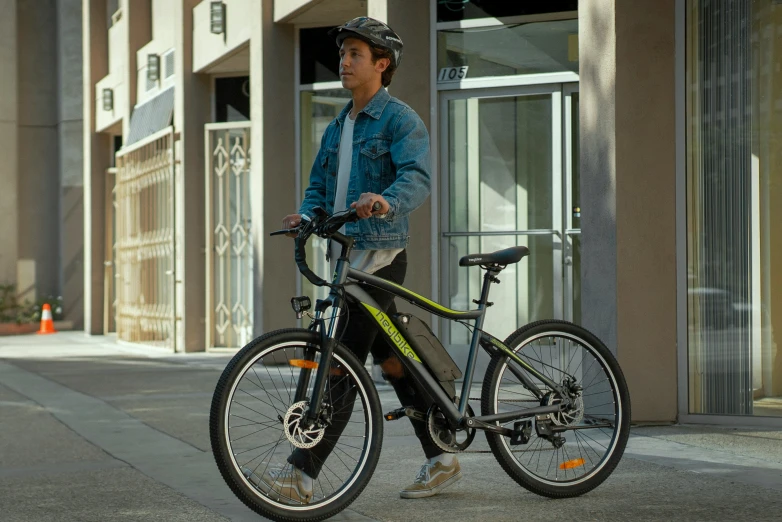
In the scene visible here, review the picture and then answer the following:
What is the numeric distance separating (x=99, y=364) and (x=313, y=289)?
2.61m

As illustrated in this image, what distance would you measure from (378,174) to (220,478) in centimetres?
172

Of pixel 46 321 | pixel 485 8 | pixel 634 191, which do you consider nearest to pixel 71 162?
pixel 46 321

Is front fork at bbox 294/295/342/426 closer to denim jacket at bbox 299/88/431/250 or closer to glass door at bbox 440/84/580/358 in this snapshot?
denim jacket at bbox 299/88/431/250

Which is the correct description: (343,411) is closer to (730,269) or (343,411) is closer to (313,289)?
(730,269)

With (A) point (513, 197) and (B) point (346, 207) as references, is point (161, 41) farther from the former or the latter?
(B) point (346, 207)

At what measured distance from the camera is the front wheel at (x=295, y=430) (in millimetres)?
4344

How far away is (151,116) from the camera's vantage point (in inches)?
659

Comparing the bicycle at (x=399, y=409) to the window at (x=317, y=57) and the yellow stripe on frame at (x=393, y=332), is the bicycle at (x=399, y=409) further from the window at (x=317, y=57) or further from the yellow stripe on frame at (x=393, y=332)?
the window at (x=317, y=57)

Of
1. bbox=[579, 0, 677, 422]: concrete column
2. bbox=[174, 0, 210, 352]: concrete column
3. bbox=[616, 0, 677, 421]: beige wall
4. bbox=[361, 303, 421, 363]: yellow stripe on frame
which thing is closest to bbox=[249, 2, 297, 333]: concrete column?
bbox=[174, 0, 210, 352]: concrete column

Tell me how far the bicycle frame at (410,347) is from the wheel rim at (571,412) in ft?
0.17

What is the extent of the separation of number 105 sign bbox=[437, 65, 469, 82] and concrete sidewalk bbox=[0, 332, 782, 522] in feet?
8.18

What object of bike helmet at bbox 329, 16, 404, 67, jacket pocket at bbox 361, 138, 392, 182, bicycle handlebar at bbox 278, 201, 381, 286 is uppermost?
bike helmet at bbox 329, 16, 404, 67

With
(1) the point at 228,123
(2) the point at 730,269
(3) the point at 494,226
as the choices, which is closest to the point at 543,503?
(2) the point at 730,269

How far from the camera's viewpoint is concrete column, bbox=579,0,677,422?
23.0ft
